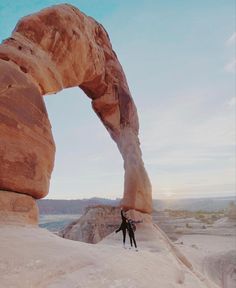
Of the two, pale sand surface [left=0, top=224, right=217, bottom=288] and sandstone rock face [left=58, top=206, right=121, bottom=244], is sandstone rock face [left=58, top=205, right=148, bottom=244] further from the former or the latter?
pale sand surface [left=0, top=224, right=217, bottom=288]

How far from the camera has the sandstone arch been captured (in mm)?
6590

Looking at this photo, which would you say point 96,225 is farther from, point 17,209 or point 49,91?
point 17,209

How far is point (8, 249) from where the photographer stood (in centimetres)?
425

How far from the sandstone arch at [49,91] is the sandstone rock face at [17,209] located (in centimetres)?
18

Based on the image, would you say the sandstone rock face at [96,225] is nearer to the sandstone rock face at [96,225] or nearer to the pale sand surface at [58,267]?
the sandstone rock face at [96,225]

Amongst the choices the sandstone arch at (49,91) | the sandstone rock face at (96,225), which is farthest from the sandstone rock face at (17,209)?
the sandstone rock face at (96,225)

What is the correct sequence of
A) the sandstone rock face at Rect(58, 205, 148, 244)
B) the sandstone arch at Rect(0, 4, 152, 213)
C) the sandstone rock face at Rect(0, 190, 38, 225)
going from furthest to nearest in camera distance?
the sandstone rock face at Rect(58, 205, 148, 244), the sandstone arch at Rect(0, 4, 152, 213), the sandstone rock face at Rect(0, 190, 38, 225)

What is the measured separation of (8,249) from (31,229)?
1.48 metres

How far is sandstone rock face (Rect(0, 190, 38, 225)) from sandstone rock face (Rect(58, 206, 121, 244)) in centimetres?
1040

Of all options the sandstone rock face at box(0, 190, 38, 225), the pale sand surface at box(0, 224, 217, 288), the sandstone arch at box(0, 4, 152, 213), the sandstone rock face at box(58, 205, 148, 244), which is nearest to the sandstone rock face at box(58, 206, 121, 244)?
the sandstone rock face at box(58, 205, 148, 244)

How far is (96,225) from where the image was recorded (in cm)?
1709

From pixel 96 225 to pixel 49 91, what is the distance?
378 inches

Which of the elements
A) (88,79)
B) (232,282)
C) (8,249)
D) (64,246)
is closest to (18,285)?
(8,249)

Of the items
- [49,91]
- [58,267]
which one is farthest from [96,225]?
[58,267]
